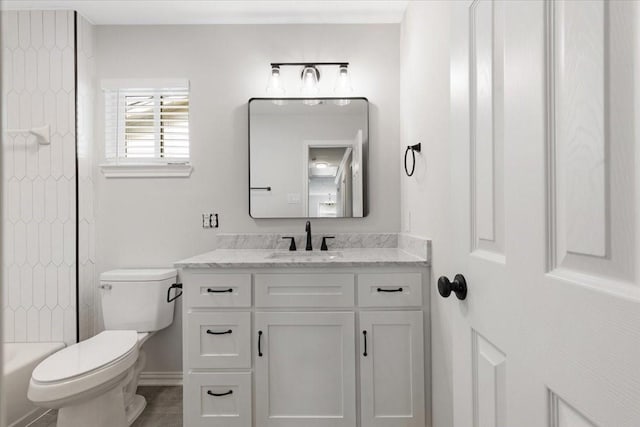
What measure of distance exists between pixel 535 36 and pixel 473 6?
0.31 m

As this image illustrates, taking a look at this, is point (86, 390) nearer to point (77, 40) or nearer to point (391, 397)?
point (391, 397)

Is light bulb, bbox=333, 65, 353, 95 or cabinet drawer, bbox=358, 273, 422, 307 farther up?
light bulb, bbox=333, 65, 353, 95

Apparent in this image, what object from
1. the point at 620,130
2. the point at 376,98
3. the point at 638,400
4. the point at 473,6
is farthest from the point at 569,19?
the point at 376,98

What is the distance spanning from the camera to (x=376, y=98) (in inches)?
93.4

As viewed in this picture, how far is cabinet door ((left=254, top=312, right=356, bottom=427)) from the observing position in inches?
66.6

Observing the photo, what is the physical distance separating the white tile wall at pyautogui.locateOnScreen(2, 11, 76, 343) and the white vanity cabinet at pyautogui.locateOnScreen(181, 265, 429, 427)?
3.59 feet

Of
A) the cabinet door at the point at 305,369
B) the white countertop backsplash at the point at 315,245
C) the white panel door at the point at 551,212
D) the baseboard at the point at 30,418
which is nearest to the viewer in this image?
the white panel door at the point at 551,212

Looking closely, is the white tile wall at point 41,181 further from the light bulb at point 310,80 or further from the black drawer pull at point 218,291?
the light bulb at point 310,80

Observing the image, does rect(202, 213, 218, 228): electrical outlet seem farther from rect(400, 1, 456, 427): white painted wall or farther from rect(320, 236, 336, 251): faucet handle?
rect(400, 1, 456, 427): white painted wall

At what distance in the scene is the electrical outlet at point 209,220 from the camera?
7.76ft

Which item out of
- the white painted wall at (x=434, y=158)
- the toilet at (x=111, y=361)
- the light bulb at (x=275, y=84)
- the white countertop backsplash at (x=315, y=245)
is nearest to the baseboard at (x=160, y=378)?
the toilet at (x=111, y=361)

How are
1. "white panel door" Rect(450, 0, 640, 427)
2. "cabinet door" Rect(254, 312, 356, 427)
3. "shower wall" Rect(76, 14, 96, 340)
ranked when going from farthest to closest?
1. "shower wall" Rect(76, 14, 96, 340)
2. "cabinet door" Rect(254, 312, 356, 427)
3. "white panel door" Rect(450, 0, 640, 427)

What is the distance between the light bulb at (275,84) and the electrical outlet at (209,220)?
934 mm

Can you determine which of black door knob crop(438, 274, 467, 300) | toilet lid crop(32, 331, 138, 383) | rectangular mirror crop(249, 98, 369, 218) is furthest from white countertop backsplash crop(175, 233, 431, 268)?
black door knob crop(438, 274, 467, 300)
